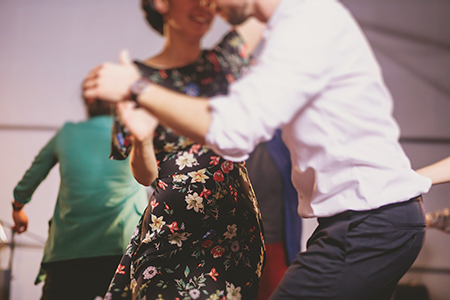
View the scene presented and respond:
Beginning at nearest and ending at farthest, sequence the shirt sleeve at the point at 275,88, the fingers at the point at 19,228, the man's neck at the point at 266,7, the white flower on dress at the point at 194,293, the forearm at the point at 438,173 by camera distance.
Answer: the shirt sleeve at the point at 275,88, the man's neck at the point at 266,7, the forearm at the point at 438,173, the white flower on dress at the point at 194,293, the fingers at the point at 19,228

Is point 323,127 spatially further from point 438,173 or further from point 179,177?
point 179,177

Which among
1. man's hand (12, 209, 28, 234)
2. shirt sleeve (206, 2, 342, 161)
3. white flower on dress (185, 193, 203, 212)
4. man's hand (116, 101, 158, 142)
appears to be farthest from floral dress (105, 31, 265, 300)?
man's hand (12, 209, 28, 234)

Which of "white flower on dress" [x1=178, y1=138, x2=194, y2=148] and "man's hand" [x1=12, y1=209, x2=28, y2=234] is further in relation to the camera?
"man's hand" [x1=12, y1=209, x2=28, y2=234]

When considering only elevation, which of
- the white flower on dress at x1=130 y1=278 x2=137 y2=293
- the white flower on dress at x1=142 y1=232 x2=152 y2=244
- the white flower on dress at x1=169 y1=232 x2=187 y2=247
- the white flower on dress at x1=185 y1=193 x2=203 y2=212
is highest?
the white flower on dress at x1=185 y1=193 x2=203 y2=212

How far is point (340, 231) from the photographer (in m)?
0.73

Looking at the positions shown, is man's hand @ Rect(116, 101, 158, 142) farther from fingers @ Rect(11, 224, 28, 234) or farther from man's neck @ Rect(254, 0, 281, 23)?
fingers @ Rect(11, 224, 28, 234)

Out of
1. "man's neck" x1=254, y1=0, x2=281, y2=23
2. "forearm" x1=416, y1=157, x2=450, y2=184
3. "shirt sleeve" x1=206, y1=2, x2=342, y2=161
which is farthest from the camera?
"forearm" x1=416, y1=157, x2=450, y2=184

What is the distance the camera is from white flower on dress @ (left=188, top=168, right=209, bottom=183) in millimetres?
1040

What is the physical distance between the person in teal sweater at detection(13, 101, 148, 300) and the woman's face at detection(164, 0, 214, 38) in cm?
57

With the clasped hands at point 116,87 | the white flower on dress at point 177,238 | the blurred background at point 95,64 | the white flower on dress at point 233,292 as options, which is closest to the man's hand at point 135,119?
the clasped hands at point 116,87

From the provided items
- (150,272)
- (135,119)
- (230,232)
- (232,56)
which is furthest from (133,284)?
(232,56)

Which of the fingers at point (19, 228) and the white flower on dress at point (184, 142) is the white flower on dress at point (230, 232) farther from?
the fingers at point (19, 228)

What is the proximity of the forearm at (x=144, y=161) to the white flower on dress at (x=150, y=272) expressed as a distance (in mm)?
219

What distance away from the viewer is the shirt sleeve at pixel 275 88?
0.62 meters
